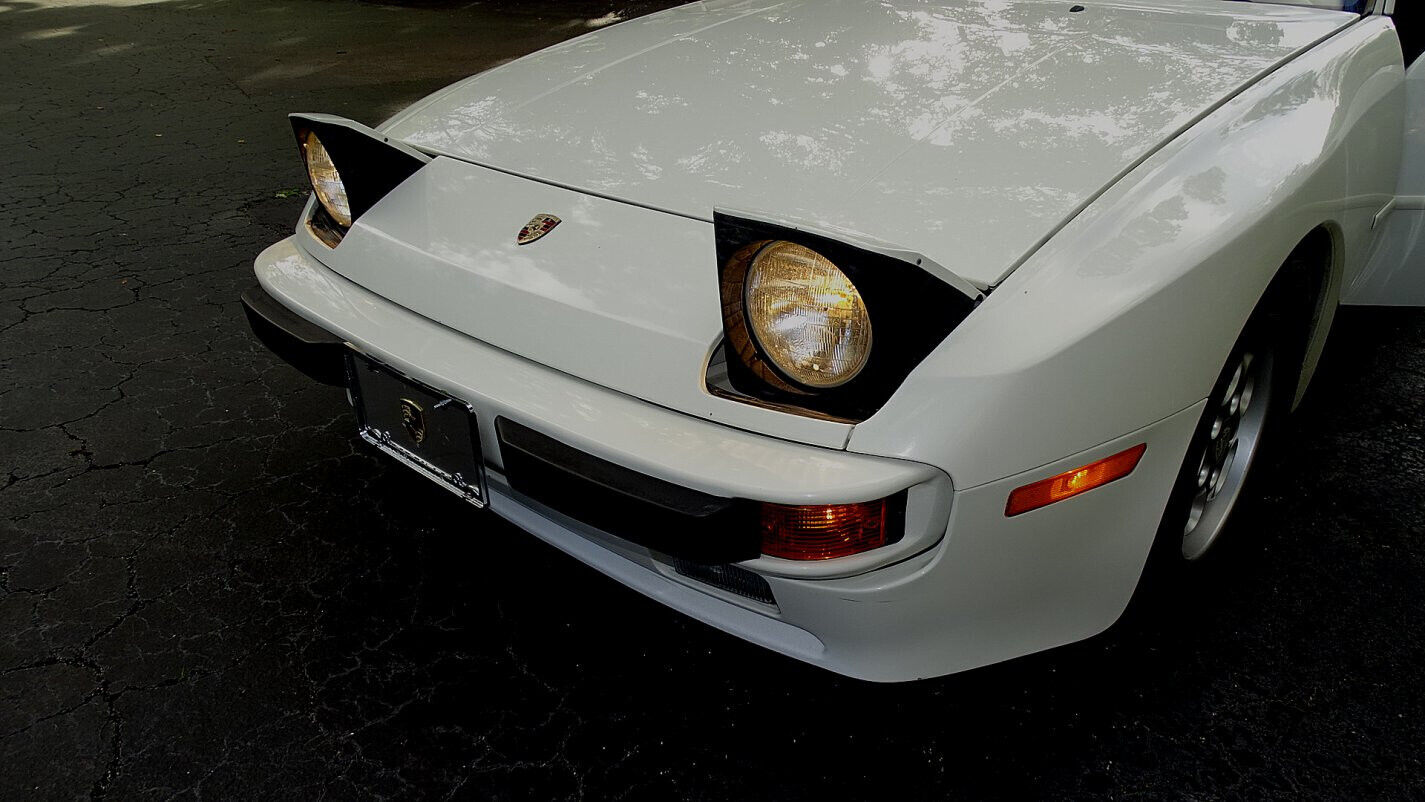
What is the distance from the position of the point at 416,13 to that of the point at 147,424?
702cm

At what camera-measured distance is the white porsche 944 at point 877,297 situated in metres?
1.22

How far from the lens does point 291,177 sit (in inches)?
175

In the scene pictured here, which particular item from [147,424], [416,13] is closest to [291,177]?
[147,424]

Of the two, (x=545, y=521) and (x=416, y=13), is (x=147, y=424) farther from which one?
(x=416, y=13)

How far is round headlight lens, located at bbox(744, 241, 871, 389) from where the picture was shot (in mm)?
1229

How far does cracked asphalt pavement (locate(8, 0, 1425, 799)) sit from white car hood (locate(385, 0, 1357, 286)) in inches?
29.4

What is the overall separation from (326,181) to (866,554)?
126cm

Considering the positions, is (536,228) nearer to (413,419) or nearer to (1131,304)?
(413,419)

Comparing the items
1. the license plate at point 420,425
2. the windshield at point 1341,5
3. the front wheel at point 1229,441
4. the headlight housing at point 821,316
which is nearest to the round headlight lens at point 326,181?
the license plate at point 420,425

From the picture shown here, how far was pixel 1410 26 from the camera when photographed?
6.76 ft

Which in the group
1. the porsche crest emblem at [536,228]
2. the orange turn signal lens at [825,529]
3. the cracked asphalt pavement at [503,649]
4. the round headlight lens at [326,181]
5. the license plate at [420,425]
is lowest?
the cracked asphalt pavement at [503,649]

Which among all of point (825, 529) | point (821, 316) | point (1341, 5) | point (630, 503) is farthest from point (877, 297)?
point (1341, 5)

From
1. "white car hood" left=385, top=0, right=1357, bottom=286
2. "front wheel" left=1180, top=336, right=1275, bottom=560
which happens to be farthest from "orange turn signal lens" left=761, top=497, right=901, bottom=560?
"front wheel" left=1180, top=336, right=1275, bottom=560

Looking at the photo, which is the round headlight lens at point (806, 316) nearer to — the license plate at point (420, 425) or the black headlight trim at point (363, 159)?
the license plate at point (420, 425)
